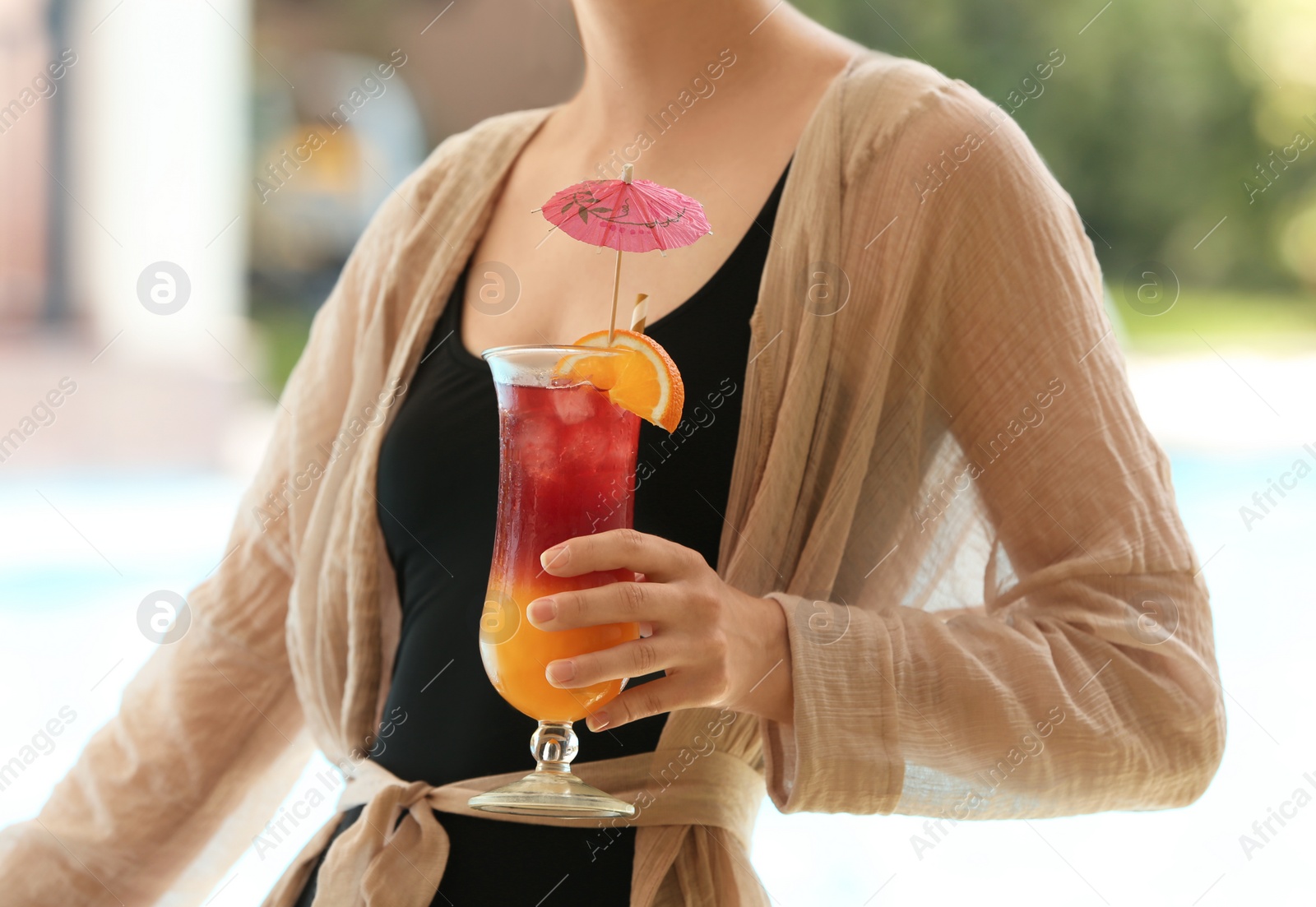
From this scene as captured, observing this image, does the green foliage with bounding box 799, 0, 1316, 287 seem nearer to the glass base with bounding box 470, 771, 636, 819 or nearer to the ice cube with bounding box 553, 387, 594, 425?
the ice cube with bounding box 553, 387, 594, 425

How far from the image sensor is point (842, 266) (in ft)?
3.12

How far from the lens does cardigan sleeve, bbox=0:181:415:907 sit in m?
1.15

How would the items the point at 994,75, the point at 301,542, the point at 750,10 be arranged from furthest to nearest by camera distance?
1. the point at 994,75
2. the point at 301,542
3. the point at 750,10

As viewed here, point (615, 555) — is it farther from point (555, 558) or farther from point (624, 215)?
point (624, 215)

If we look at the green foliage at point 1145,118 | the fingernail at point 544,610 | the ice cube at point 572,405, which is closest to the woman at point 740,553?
the fingernail at point 544,610

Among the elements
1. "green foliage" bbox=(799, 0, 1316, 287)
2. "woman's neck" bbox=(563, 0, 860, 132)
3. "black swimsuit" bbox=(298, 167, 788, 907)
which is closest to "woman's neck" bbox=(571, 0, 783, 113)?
"woman's neck" bbox=(563, 0, 860, 132)

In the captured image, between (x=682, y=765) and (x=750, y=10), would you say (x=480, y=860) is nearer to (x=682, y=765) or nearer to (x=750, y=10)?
(x=682, y=765)

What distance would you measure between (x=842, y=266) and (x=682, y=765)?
Answer: 417mm

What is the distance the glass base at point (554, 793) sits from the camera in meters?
0.76

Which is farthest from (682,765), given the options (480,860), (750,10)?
(750,10)

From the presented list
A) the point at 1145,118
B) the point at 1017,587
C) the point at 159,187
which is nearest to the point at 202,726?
the point at 1017,587

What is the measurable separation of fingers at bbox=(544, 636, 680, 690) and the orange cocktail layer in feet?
0.24

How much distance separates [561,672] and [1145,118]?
13.3m

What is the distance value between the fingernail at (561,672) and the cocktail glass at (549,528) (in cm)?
7
